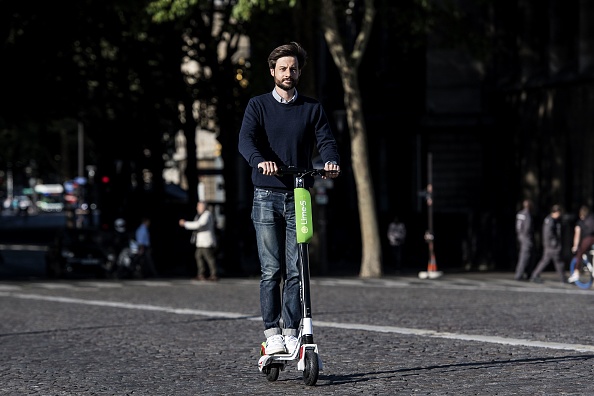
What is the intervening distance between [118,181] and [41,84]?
5892 millimetres

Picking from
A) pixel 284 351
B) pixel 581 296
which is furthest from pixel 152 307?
pixel 284 351

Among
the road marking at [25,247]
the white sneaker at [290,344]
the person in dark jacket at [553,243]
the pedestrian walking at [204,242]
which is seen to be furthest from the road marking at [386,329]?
the road marking at [25,247]

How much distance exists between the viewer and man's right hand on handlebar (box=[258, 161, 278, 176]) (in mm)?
8453

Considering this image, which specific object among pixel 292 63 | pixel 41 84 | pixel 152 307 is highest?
pixel 41 84

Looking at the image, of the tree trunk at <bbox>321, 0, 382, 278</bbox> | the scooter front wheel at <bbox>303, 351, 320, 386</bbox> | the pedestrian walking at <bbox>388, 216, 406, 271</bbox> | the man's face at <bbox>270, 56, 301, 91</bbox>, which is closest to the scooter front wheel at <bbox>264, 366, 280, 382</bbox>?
the scooter front wheel at <bbox>303, 351, 320, 386</bbox>

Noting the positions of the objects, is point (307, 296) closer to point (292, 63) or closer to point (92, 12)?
point (292, 63)

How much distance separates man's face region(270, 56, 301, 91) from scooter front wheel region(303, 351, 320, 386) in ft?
4.90

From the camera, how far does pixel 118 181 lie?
1647 inches

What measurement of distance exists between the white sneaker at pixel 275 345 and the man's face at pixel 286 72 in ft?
Result: 4.56

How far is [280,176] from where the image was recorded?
8.82 m

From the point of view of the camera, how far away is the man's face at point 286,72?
28.6 feet

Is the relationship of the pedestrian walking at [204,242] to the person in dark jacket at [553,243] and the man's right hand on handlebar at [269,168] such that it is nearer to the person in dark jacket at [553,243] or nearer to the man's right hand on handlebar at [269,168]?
the person in dark jacket at [553,243]

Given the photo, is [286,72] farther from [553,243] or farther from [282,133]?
[553,243]

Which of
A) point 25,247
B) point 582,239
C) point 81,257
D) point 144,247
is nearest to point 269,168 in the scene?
point 582,239
